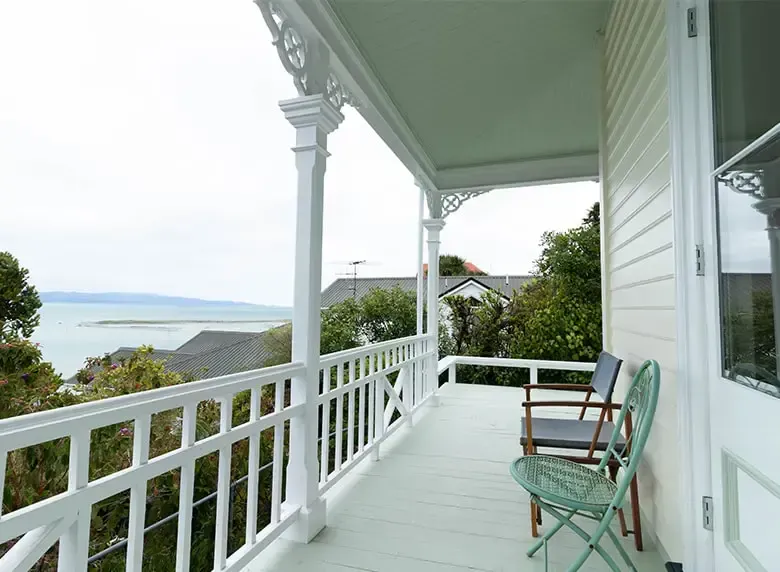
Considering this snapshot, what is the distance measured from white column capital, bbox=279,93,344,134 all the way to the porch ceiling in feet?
1.30

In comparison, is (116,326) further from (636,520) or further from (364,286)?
(364,286)

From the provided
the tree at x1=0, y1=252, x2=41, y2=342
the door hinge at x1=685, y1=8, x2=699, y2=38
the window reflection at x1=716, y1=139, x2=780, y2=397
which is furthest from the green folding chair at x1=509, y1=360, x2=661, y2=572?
the tree at x1=0, y1=252, x2=41, y2=342

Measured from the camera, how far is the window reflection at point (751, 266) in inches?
39.9

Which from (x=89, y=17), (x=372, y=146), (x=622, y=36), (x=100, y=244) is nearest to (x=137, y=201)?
(x=100, y=244)

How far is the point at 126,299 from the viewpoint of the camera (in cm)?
296

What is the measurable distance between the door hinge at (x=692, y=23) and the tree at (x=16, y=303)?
332 cm

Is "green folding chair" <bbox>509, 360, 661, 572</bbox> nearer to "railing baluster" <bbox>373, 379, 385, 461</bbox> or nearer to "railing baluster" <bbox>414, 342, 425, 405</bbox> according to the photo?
"railing baluster" <bbox>373, 379, 385, 461</bbox>

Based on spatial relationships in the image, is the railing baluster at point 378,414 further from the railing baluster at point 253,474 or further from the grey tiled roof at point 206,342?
the grey tiled roof at point 206,342

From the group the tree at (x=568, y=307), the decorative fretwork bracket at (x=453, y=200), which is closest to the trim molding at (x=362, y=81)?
the decorative fretwork bracket at (x=453, y=200)

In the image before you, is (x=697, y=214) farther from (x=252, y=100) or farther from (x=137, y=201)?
(x=252, y=100)

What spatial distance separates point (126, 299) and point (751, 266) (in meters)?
3.40

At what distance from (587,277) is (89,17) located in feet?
21.7

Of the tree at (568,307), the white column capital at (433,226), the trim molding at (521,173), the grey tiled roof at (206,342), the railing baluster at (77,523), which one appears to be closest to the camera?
the railing baluster at (77,523)

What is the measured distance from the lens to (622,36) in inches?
87.4
